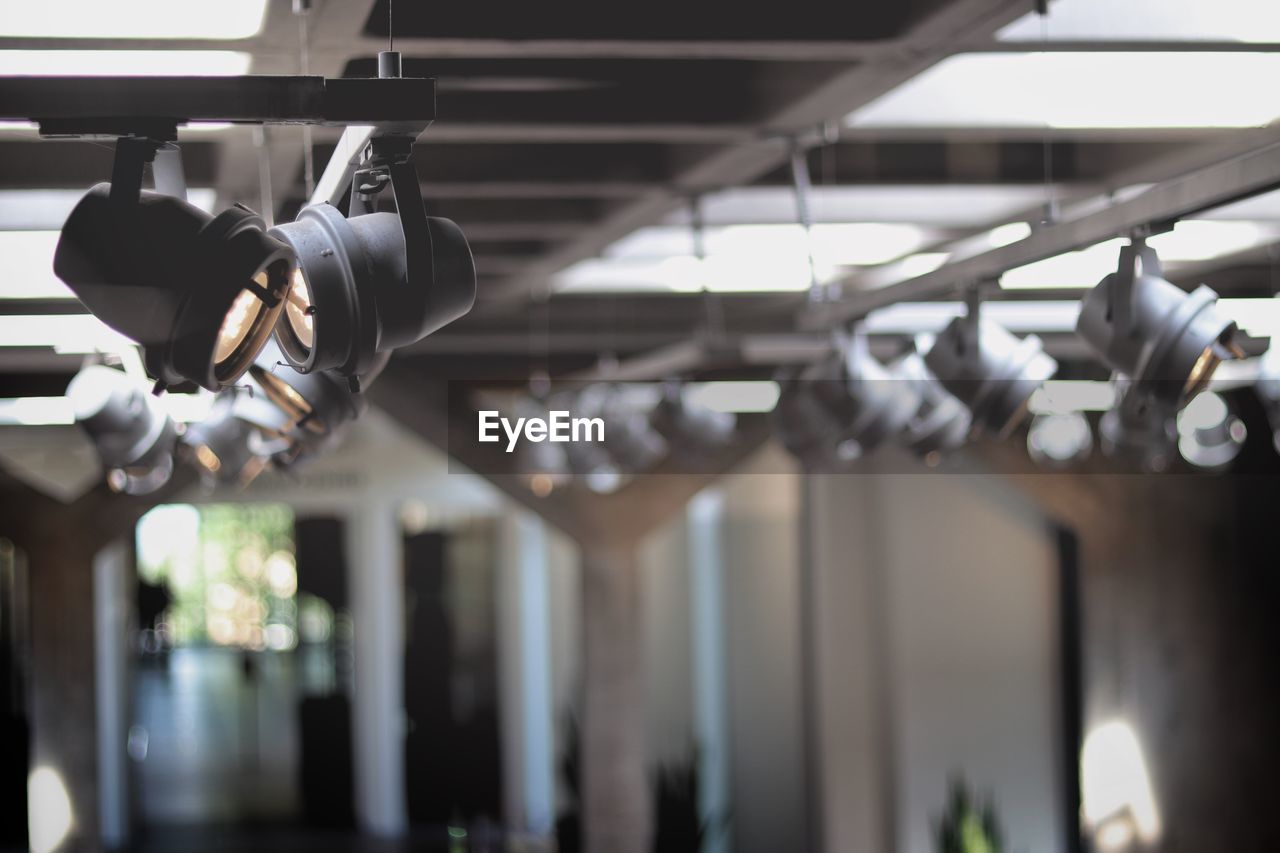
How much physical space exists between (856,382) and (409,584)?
8107 millimetres

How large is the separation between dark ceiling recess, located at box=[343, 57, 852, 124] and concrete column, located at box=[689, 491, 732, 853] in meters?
7.18

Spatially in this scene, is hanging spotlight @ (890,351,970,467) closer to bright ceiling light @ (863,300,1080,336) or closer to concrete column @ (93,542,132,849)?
bright ceiling light @ (863,300,1080,336)

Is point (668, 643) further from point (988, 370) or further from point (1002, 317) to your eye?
point (988, 370)

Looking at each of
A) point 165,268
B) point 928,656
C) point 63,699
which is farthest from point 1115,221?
point 63,699

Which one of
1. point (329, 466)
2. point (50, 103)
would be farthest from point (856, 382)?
point (329, 466)

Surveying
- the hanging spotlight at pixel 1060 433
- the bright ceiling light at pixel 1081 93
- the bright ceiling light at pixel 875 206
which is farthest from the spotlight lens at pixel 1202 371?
the hanging spotlight at pixel 1060 433

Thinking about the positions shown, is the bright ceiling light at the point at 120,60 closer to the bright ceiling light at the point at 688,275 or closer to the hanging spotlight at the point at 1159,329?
the hanging spotlight at the point at 1159,329

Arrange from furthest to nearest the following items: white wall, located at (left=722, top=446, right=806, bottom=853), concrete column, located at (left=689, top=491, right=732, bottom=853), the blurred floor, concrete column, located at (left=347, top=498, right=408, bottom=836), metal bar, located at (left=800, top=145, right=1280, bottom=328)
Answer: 1. the blurred floor
2. concrete column, located at (left=347, top=498, right=408, bottom=836)
3. concrete column, located at (left=689, top=491, right=732, bottom=853)
4. white wall, located at (left=722, top=446, right=806, bottom=853)
5. metal bar, located at (left=800, top=145, right=1280, bottom=328)

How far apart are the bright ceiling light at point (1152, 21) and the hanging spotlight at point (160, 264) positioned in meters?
1.58

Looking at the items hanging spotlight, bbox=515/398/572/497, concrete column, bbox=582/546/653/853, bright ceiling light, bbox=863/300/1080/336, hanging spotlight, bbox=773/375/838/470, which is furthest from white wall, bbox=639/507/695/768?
hanging spotlight, bbox=773/375/838/470

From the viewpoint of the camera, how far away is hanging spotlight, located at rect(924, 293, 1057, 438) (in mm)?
2758

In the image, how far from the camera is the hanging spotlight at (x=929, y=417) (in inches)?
127

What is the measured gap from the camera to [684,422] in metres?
4.24

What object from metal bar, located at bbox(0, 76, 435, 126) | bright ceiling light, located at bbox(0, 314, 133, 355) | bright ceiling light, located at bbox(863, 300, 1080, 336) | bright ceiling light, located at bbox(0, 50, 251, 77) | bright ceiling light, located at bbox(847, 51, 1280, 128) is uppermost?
bright ceiling light, located at bbox(847, 51, 1280, 128)
